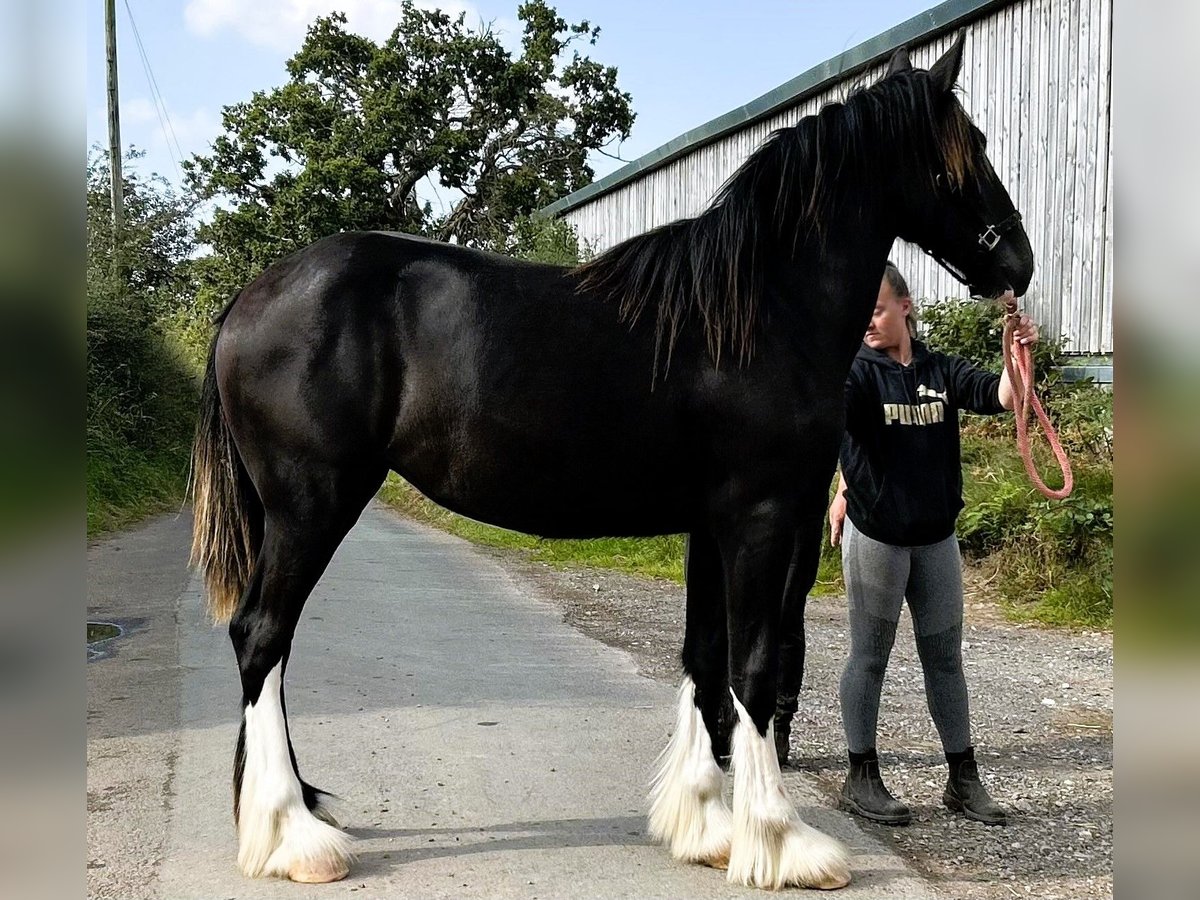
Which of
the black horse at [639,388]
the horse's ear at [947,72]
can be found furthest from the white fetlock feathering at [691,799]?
the horse's ear at [947,72]

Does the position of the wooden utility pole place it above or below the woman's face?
above

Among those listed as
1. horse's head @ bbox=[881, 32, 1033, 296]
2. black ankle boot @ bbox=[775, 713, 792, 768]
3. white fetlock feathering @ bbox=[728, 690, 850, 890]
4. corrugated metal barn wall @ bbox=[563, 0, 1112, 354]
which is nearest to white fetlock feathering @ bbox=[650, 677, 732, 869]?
white fetlock feathering @ bbox=[728, 690, 850, 890]

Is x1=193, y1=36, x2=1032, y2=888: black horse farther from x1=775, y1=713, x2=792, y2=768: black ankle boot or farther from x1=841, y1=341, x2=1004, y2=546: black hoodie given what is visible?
x1=775, y1=713, x2=792, y2=768: black ankle boot

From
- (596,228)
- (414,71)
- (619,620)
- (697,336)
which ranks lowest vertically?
(619,620)

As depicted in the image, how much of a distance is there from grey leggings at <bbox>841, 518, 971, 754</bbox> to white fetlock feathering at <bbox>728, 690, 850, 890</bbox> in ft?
2.37

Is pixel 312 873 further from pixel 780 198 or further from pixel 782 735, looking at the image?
pixel 780 198

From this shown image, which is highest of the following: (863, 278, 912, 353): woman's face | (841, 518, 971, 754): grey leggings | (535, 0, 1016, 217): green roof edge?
(535, 0, 1016, 217): green roof edge

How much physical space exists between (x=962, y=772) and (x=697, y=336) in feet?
6.42

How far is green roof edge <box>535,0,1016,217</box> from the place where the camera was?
9805 mm

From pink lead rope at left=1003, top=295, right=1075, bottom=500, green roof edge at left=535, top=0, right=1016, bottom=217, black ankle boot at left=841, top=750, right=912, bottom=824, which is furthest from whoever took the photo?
green roof edge at left=535, top=0, right=1016, bottom=217

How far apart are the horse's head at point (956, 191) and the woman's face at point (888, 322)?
438 mm
